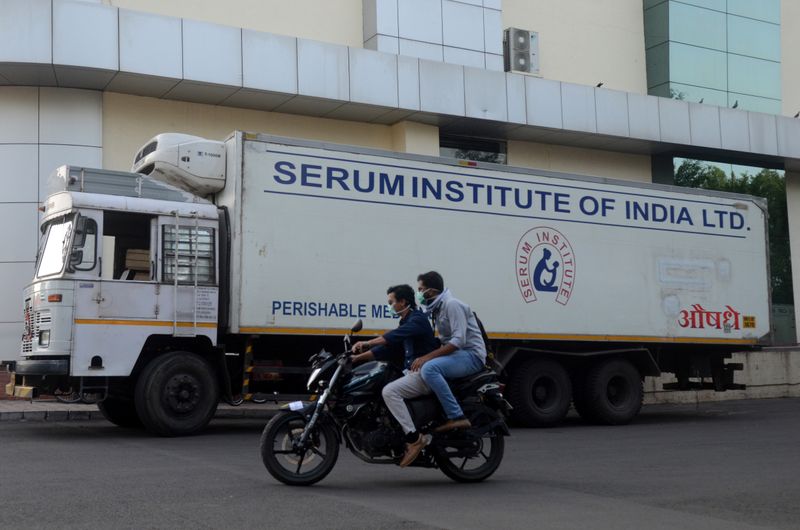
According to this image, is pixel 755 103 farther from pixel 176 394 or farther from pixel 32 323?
pixel 32 323

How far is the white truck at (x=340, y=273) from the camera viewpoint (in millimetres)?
11914

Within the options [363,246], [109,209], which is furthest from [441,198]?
[109,209]

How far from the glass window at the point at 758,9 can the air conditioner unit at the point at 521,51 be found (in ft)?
19.6

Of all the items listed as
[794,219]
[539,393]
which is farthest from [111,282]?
[794,219]

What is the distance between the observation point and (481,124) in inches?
853

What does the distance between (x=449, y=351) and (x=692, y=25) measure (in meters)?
19.0

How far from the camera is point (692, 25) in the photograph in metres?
24.9

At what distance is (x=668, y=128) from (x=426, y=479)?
55.2 feet

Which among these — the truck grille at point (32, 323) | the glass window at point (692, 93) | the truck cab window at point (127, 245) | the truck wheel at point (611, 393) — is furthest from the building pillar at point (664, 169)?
the truck grille at point (32, 323)

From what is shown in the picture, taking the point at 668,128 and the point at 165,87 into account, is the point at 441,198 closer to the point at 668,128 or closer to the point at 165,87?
the point at 165,87

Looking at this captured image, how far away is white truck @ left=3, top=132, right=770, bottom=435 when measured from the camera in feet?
39.1

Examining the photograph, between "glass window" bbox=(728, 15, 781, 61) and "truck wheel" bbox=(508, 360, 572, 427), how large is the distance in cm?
1403

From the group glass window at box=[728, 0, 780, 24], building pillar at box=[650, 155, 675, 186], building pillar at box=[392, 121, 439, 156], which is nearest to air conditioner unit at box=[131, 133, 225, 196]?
building pillar at box=[392, 121, 439, 156]

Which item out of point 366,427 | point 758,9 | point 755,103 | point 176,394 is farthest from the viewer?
point 758,9
